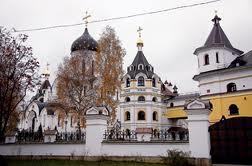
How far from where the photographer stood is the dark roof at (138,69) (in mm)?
44844

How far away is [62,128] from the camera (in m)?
42.9

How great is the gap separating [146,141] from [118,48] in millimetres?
12435

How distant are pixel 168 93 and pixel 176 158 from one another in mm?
38587

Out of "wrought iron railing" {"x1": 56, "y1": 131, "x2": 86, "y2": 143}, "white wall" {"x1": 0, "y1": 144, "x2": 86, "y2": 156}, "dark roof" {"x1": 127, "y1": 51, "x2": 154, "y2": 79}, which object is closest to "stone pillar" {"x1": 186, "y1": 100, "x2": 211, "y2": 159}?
"white wall" {"x1": 0, "y1": 144, "x2": 86, "y2": 156}

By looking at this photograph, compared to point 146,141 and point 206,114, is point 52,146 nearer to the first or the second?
point 146,141

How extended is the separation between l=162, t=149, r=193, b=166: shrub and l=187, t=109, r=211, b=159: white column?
45cm

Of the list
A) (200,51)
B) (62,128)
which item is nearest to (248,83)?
(200,51)

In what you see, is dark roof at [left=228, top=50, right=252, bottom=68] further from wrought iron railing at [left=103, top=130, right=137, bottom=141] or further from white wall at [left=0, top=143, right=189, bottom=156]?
white wall at [left=0, top=143, right=189, bottom=156]

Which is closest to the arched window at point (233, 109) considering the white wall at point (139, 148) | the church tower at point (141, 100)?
the church tower at point (141, 100)

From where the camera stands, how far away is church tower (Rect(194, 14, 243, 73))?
30.0 metres

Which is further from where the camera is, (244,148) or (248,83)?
(248,83)

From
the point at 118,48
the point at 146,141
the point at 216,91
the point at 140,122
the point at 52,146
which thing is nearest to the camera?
the point at 146,141

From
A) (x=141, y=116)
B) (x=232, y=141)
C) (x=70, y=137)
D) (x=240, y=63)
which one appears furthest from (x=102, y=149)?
(x=141, y=116)

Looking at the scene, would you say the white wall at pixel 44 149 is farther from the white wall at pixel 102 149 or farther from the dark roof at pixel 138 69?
the dark roof at pixel 138 69
